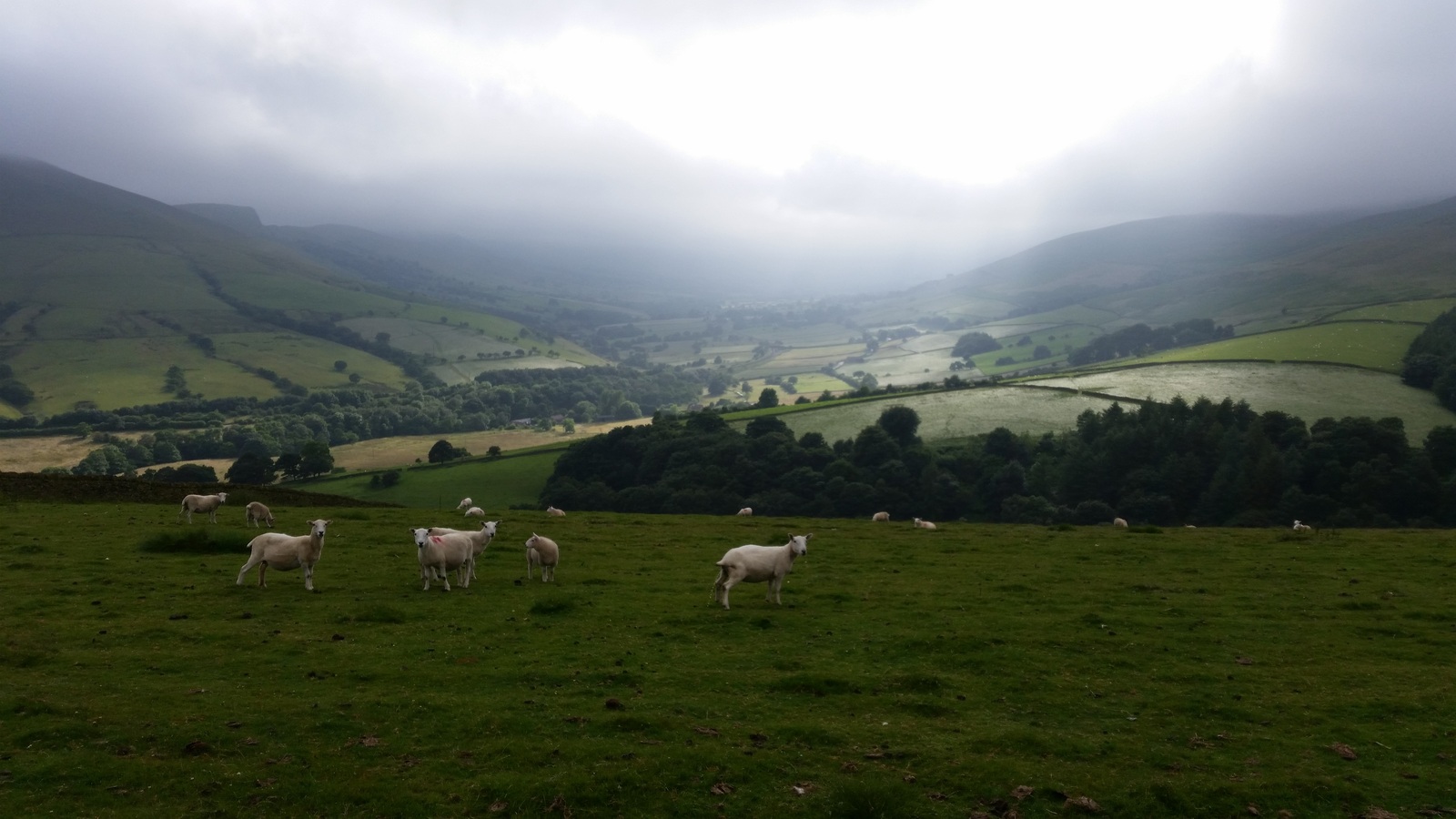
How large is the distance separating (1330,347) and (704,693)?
405 ft

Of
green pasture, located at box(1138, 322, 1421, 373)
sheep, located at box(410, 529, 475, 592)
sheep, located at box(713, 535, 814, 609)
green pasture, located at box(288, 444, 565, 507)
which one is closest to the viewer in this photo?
sheep, located at box(713, 535, 814, 609)

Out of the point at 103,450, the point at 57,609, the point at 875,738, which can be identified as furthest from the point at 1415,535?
the point at 103,450

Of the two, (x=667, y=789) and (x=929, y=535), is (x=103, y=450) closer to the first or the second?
(x=929, y=535)

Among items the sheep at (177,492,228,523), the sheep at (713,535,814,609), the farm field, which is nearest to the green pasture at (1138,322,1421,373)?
the farm field

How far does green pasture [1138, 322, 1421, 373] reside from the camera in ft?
326

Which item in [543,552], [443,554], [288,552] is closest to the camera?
[288,552]

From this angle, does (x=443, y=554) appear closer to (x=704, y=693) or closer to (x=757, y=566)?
(x=757, y=566)

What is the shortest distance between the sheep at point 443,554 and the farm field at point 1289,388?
83978 millimetres

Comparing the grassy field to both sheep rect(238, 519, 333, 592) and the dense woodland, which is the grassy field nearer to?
sheep rect(238, 519, 333, 592)

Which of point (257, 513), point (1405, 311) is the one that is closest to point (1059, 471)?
point (257, 513)

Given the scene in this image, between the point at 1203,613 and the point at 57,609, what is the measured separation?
1054 inches

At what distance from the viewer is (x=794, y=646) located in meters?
16.2

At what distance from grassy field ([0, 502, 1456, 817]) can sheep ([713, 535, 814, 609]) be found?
640 mm

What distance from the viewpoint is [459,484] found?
264ft
